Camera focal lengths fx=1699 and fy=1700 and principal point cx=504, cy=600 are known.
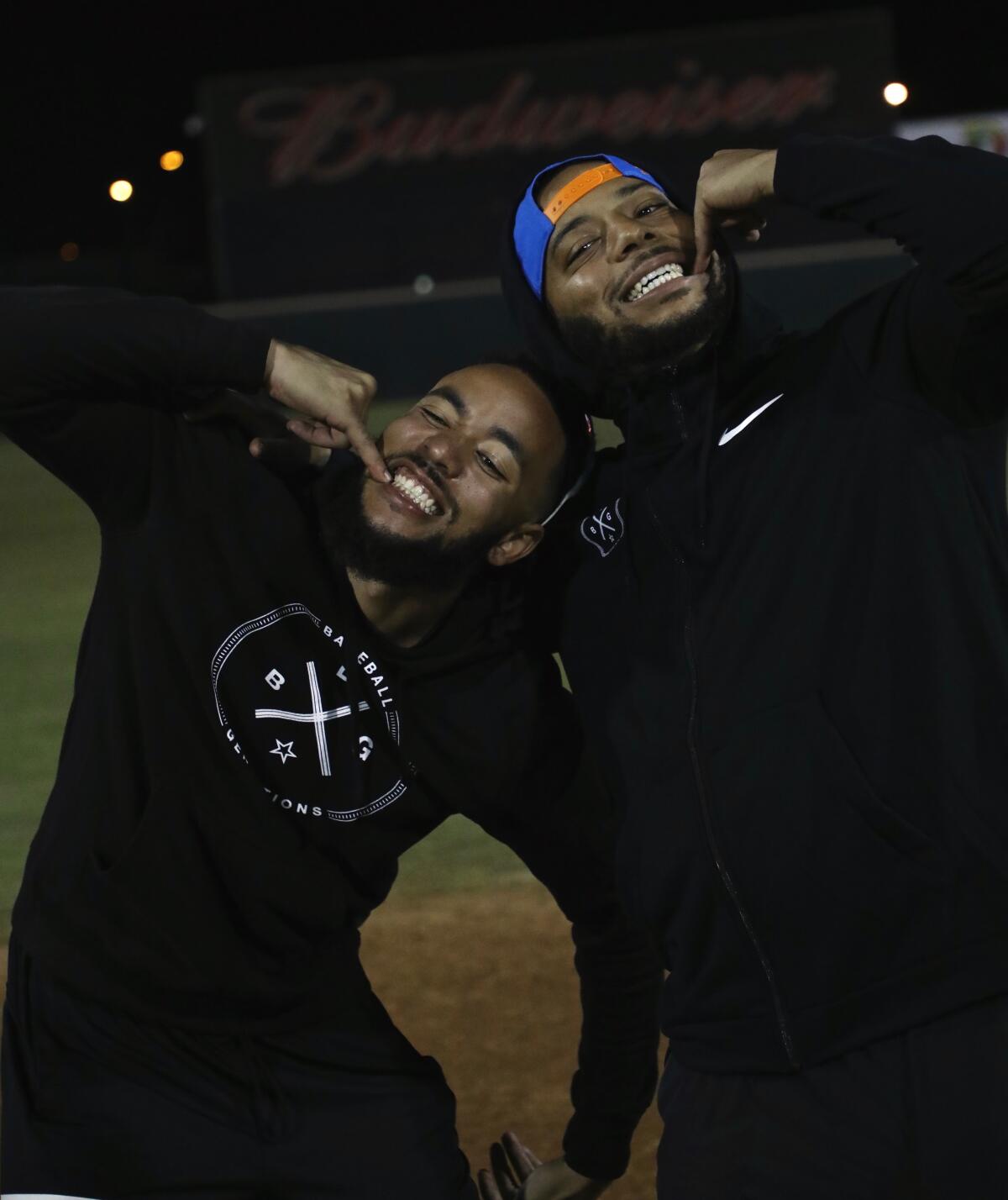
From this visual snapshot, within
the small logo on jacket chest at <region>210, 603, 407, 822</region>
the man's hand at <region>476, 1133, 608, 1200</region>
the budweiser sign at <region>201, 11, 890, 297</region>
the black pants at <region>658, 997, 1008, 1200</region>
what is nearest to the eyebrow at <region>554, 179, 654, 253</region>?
the small logo on jacket chest at <region>210, 603, 407, 822</region>

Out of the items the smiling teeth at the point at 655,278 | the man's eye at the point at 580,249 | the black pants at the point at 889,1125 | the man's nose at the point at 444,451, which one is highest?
the man's eye at the point at 580,249

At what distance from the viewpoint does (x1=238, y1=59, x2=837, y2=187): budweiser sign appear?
74.7 ft

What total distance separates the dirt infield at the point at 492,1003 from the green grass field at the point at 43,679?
0.97 ft

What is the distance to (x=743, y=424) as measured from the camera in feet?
9.00

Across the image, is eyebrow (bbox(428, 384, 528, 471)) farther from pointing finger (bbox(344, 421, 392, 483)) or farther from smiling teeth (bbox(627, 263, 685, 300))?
smiling teeth (bbox(627, 263, 685, 300))

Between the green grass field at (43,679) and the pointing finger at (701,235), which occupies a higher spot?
the pointing finger at (701,235)

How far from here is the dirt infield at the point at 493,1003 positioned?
14.9ft

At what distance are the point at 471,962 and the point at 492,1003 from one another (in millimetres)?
282

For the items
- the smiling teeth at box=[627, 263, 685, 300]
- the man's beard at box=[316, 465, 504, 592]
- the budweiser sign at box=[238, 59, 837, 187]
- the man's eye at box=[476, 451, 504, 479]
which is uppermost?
the smiling teeth at box=[627, 263, 685, 300]

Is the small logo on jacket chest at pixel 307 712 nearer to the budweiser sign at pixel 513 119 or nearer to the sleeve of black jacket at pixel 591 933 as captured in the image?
the sleeve of black jacket at pixel 591 933

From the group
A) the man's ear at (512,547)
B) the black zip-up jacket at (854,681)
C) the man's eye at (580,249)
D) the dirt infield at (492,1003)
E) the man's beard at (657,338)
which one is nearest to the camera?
the black zip-up jacket at (854,681)

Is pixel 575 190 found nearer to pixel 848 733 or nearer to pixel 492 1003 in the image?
pixel 848 733

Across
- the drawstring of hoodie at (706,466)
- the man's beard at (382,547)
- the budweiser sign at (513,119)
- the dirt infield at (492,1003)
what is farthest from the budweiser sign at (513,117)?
the drawstring of hoodie at (706,466)

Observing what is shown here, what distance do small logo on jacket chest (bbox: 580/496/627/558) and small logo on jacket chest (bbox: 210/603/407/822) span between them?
0.47 metres
